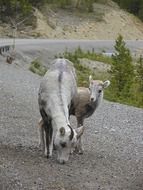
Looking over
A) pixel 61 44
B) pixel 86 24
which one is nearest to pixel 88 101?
pixel 61 44

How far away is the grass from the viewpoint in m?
29.6

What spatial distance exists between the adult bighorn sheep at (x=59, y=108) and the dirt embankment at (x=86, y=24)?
3645 cm

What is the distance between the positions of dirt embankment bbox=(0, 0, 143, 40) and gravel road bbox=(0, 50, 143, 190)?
1209 inches

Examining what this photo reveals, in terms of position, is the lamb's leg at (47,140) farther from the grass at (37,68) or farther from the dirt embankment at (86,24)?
the dirt embankment at (86,24)

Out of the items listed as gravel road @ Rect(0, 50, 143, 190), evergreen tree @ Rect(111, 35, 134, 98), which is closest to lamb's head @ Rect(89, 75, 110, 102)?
gravel road @ Rect(0, 50, 143, 190)

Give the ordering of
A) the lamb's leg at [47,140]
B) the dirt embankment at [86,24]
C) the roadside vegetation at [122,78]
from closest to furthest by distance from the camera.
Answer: the lamb's leg at [47,140]
the roadside vegetation at [122,78]
the dirt embankment at [86,24]

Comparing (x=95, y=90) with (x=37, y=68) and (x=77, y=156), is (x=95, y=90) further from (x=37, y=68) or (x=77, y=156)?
(x=37, y=68)

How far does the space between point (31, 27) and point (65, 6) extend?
11975 millimetres

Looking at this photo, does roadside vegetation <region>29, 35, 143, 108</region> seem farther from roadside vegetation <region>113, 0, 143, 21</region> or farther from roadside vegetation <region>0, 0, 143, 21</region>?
roadside vegetation <region>113, 0, 143, 21</region>

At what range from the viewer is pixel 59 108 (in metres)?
10.7

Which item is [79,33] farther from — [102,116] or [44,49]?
[102,116]

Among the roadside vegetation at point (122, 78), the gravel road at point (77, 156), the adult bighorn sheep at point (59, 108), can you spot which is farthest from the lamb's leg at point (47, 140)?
the roadside vegetation at point (122, 78)

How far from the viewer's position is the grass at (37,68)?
2957cm

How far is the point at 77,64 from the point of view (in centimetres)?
3541
